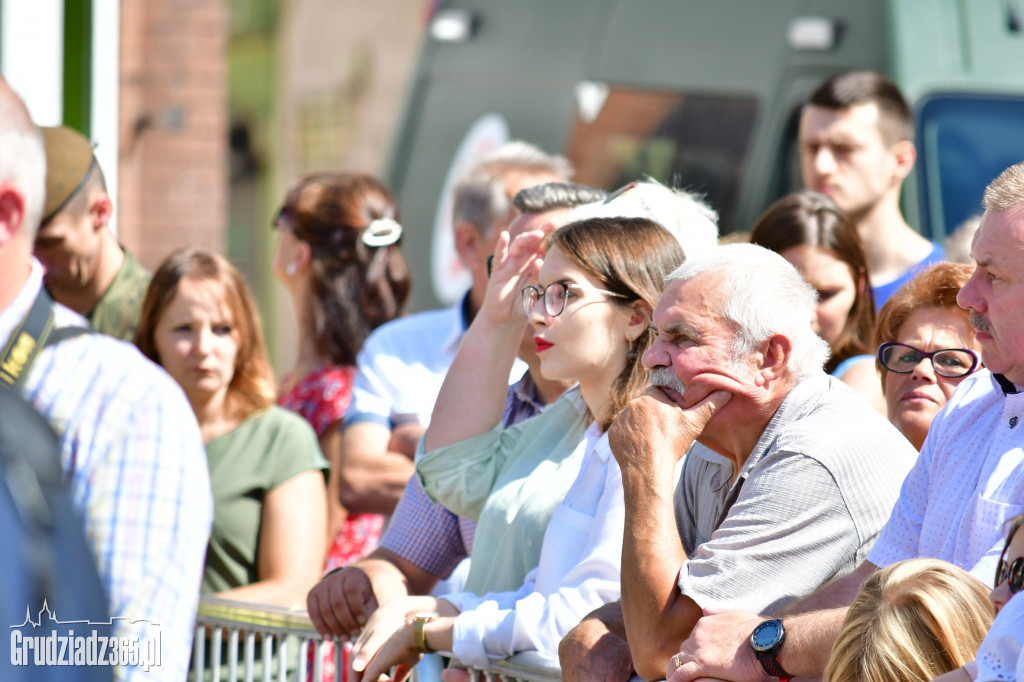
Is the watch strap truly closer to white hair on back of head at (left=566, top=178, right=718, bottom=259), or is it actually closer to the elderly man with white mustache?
the elderly man with white mustache

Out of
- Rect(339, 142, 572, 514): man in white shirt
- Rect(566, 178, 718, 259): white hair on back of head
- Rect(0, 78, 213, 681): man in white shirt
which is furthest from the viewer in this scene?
Rect(339, 142, 572, 514): man in white shirt

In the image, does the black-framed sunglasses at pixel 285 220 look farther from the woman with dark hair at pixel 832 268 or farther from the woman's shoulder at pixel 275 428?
the woman with dark hair at pixel 832 268

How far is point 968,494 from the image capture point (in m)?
2.64

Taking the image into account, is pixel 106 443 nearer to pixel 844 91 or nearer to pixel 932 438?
pixel 932 438

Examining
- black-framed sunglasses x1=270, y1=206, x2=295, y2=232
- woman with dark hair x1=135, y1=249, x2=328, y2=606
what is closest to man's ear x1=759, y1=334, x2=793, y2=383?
woman with dark hair x1=135, y1=249, x2=328, y2=606

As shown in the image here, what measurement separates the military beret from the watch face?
2692mm

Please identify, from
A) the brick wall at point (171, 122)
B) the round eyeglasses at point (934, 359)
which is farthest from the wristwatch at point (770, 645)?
the brick wall at point (171, 122)

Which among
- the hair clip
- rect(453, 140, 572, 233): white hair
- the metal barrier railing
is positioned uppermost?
rect(453, 140, 572, 233): white hair

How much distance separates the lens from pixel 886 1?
5727mm

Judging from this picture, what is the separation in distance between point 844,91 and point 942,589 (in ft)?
10.3

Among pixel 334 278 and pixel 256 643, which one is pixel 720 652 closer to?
pixel 256 643

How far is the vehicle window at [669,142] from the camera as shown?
6.06m

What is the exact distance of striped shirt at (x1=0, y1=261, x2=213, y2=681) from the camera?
221 centimetres

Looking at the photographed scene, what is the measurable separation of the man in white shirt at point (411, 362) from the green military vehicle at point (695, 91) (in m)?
1.24
